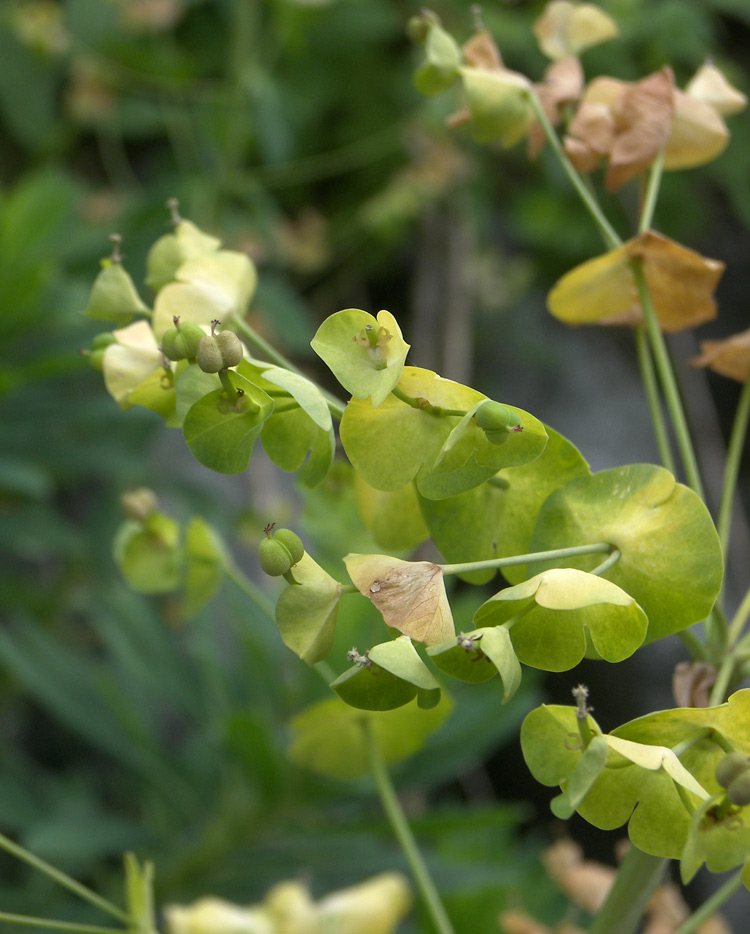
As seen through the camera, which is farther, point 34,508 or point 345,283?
point 345,283

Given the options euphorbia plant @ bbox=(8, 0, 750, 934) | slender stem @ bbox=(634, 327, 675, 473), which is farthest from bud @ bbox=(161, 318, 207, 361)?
slender stem @ bbox=(634, 327, 675, 473)

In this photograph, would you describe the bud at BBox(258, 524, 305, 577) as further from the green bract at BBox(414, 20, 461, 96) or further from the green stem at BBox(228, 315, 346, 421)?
the green bract at BBox(414, 20, 461, 96)

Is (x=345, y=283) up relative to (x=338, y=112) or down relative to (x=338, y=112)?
down

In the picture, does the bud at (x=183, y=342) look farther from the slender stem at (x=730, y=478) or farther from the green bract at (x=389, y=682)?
the slender stem at (x=730, y=478)

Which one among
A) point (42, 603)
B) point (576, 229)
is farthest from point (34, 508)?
point (576, 229)

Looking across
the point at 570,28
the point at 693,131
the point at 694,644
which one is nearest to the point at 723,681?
the point at 694,644

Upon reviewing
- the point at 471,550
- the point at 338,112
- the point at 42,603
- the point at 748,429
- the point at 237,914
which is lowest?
the point at 42,603

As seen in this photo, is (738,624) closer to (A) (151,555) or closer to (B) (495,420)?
(B) (495,420)

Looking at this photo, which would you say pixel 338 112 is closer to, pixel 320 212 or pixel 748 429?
pixel 320 212
